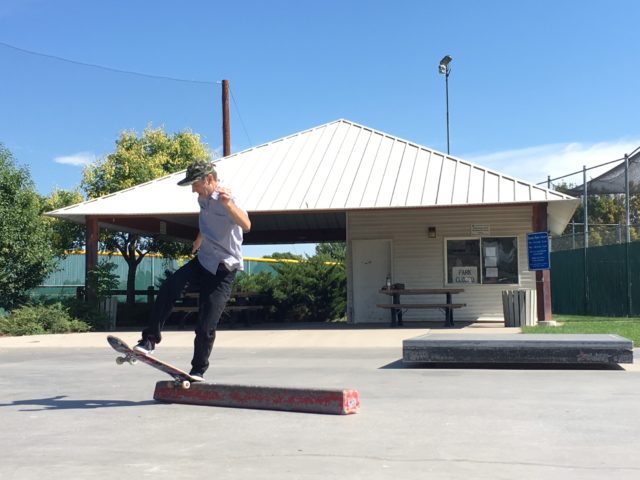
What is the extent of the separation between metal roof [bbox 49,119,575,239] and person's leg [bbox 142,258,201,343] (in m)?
10.2

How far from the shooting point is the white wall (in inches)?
750

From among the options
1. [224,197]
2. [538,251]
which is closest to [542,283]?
[538,251]

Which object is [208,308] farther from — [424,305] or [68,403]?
[424,305]

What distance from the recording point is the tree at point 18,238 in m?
18.4

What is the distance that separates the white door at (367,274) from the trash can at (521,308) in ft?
13.4

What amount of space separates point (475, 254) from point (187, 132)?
1400cm

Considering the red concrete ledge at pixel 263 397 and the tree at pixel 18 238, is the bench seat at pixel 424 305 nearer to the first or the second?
the tree at pixel 18 238

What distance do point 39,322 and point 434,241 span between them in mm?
10048

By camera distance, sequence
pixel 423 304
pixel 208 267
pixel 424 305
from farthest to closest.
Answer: pixel 423 304, pixel 424 305, pixel 208 267

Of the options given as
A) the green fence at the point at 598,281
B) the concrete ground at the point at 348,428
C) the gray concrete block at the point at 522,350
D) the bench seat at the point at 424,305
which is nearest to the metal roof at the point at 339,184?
the green fence at the point at 598,281

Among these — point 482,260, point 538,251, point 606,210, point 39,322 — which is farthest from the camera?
point 606,210

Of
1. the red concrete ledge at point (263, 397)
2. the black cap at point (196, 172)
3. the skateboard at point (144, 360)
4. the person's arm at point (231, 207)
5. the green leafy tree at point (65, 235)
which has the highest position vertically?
the green leafy tree at point (65, 235)

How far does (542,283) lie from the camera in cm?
1625

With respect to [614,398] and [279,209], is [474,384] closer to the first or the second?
[614,398]
